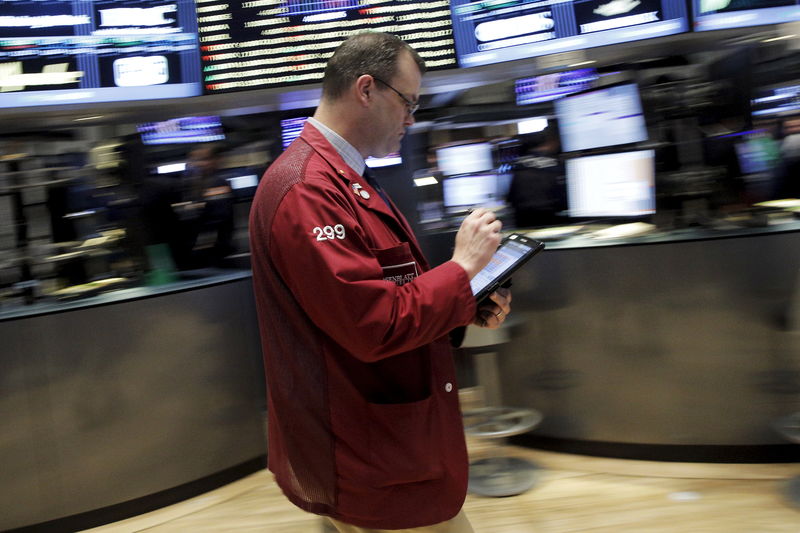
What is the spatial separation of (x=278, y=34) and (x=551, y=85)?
1547 mm

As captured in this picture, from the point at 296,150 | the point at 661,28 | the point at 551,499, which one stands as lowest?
the point at 551,499

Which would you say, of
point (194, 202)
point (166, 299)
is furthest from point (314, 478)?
point (194, 202)

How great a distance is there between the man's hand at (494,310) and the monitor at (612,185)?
218 cm

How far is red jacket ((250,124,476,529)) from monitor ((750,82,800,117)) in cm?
247

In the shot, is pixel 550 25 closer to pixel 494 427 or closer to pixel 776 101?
pixel 776 101

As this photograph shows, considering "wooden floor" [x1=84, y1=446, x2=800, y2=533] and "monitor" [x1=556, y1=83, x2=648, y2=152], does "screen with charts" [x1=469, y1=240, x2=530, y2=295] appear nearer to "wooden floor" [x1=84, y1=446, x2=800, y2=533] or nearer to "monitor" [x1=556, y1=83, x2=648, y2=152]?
"wooden floor" [x1=84, y1=446, x2=800, y2=533]

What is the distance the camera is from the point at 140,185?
3336mm

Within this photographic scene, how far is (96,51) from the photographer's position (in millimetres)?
2885

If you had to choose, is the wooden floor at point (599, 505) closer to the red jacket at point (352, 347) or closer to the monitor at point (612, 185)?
the monitor at point (612, 185)

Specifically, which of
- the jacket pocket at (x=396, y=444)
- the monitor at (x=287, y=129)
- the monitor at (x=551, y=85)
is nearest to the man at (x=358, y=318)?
the jacket pocket at (x=396, y=444)

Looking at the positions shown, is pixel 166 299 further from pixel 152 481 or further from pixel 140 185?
pixel 152 481

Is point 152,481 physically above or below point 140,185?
below

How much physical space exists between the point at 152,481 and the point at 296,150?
2489 millimetres

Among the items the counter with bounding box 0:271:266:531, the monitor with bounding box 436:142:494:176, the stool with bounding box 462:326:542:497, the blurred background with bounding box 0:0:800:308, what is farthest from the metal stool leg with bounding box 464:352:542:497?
the monitor with bounding box 436:142:494:176
